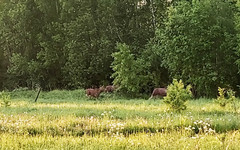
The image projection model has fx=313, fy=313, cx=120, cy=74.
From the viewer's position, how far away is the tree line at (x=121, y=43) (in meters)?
21.3

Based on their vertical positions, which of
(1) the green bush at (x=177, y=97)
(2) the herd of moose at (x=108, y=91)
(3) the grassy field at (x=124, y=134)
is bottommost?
(2) the herd of moose at (x=108, y=91)

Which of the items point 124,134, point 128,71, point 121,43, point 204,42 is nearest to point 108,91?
point 128,71

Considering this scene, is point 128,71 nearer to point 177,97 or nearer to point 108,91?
point 108,91

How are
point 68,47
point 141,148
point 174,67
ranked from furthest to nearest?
1. point 68,47
2. point 174,67
3. point 141,148

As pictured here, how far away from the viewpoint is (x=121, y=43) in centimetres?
3053

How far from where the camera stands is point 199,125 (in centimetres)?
859

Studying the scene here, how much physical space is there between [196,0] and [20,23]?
19.8 metres

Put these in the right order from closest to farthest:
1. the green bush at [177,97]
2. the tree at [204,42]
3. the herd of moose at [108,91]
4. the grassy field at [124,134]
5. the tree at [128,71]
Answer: the grassy field at [124,134] → the green bush at [177,97] → the tree at [204,42] → the herd of moose at [108,91] → the tree at [128,71]

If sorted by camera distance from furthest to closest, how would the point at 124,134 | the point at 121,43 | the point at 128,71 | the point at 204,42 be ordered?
the point at 121,43, the point at 128,71, the point at 204,42, the point at 124,134

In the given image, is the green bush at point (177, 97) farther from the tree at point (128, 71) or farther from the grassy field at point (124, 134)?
the tree at point (128, 71)

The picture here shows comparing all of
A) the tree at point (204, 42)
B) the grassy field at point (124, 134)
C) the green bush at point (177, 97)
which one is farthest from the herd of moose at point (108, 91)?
the green bush at point (177, 97)

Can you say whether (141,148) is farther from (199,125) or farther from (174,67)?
(174,67)

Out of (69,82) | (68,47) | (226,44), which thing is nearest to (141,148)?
(226,44)

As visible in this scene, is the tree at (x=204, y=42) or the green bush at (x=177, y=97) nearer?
the green bush at (x=177, y=97)
